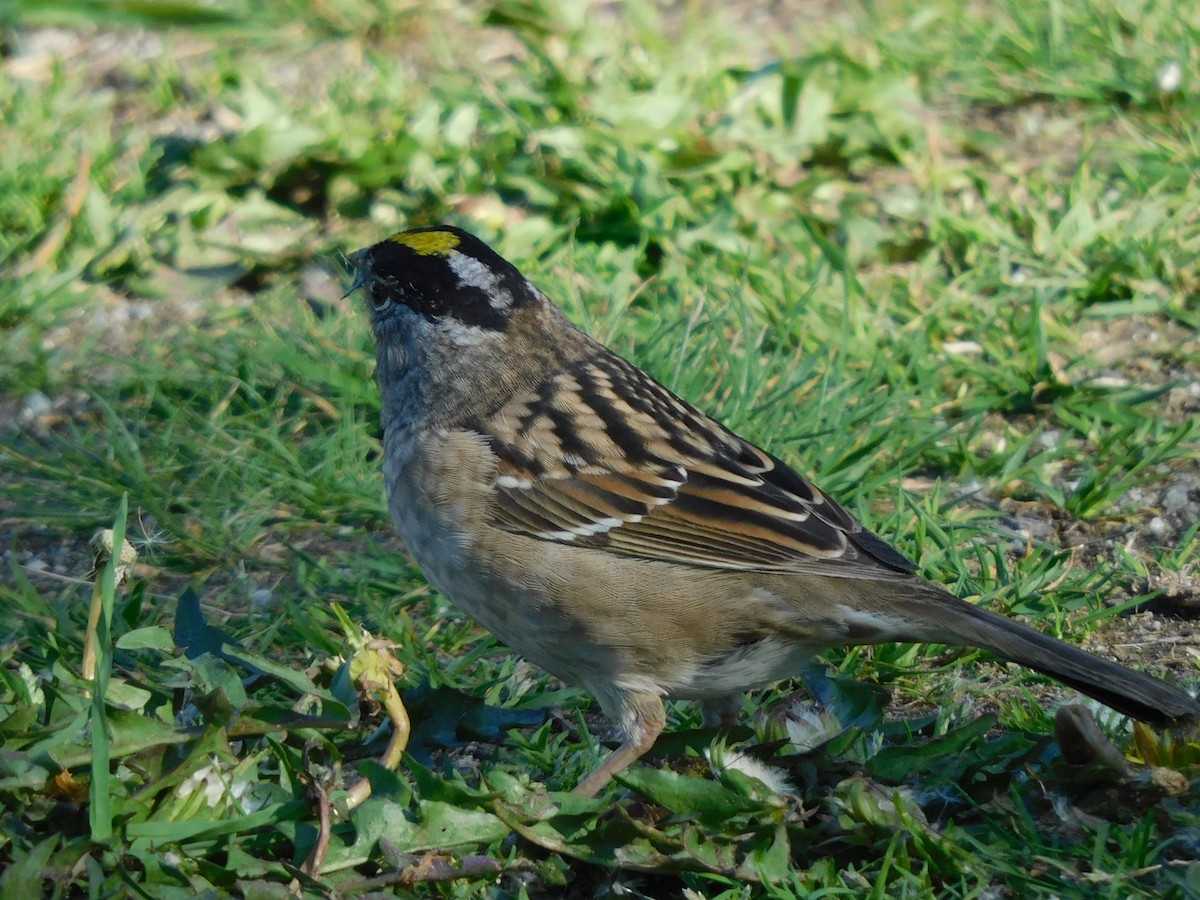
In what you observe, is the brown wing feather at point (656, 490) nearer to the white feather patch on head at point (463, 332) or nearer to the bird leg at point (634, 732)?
the white feather patch on head at point (463, 332)

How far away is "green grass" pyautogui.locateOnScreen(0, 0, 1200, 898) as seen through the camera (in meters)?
2.93

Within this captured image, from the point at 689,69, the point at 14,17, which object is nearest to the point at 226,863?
the point at 689,69

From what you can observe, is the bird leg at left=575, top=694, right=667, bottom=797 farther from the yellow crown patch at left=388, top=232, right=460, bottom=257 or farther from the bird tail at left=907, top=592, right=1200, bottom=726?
the yellow crown patch at left=388, top=232, right=460, bottom=257

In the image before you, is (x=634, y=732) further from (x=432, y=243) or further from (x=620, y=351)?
(x=620, y=351)

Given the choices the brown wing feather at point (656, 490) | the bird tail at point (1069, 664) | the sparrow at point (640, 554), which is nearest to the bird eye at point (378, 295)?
the sparrow at point (640, 554)

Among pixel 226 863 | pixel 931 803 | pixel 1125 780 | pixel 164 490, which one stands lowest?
pixel 164 490

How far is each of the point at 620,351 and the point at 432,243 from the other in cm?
112

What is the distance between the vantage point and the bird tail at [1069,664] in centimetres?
297

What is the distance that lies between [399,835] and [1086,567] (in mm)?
2063

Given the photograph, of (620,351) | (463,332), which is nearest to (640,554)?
(463,332)

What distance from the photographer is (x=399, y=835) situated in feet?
9.60

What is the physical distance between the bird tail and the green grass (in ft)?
0.25

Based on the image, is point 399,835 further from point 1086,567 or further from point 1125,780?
point 1086,567

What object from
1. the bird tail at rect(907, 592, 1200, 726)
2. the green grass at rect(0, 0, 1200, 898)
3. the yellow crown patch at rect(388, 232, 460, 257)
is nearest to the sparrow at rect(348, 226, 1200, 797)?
the bird tail at rect(907, 592, 1200, 726)
